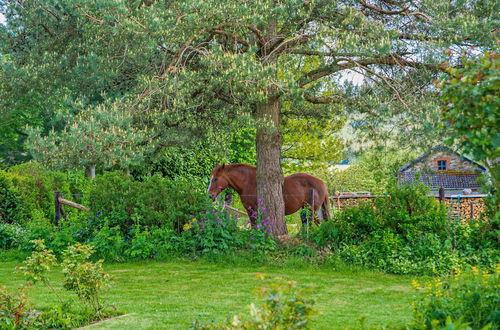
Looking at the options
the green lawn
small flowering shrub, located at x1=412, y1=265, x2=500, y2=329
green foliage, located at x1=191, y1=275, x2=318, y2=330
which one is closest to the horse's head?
the green lawn

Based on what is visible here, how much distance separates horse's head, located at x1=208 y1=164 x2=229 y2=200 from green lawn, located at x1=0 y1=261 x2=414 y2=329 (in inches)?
80.9

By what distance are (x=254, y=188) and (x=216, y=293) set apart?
4.50 metres

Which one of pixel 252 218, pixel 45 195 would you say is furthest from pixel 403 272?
pixel 45 195

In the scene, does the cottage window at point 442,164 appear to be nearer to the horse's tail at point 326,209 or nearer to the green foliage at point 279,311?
the horse's tail at point 326,209

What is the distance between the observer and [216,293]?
809 cm

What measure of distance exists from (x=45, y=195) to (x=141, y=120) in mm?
7757

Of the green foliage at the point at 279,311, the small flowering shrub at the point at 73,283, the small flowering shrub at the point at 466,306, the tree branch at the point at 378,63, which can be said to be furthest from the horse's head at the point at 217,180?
the green foliage at the point at 279,311

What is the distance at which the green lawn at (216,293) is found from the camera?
651 centimetres

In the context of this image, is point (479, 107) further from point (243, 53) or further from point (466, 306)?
point (243, 53)

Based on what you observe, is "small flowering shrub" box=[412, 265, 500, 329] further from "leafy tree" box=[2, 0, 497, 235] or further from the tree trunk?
the tree trunk

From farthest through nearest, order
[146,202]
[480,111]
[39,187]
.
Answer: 1. [39,187]
2. [146,202]
3. [480,111]

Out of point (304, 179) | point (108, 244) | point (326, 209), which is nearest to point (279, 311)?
point (108, 244)

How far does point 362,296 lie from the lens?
26.0ft

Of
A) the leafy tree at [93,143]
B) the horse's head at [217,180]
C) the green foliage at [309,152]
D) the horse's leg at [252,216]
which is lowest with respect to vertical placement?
the horse's leg at [252,216]
